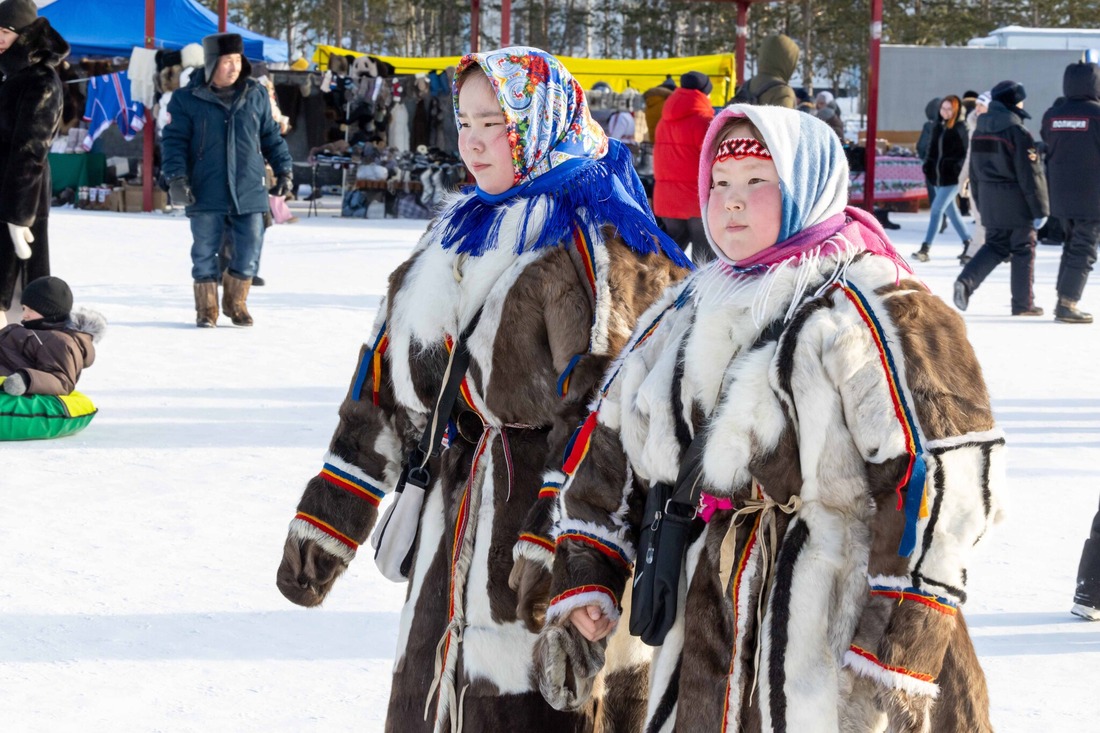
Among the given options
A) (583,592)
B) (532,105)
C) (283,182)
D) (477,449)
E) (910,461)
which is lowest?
(583,592)

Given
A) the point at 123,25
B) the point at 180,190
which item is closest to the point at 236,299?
the point at 180,190

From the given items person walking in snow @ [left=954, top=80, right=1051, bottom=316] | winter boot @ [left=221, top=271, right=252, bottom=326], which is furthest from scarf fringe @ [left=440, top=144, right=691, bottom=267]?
person walking in snow @ [left=954, top=80, right=1051, bottom=316]

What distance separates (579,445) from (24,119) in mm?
4847

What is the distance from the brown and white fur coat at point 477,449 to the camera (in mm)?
2152

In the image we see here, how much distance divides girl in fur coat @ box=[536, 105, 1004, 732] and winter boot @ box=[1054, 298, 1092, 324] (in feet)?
24.3

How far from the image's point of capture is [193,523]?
163 inches

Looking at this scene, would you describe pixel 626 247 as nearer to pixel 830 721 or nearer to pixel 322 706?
pixel 830 721

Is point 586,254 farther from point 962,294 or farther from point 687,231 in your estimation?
point 962,294

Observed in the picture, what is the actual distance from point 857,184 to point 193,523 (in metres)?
14.0

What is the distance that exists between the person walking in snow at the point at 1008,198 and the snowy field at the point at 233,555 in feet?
4.05

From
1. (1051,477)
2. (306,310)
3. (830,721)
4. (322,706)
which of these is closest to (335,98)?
(306,310)

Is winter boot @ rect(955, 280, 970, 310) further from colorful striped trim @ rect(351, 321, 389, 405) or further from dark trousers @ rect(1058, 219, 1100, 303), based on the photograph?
colorful striped trim @ rect(351, 321, 389, 405)

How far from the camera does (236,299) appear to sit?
782 cm

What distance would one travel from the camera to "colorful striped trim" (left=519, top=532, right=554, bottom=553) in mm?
2039
